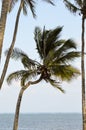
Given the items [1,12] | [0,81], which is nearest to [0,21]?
[1,12]

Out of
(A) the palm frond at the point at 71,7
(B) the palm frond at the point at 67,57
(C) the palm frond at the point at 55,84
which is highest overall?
(A) the palm frond at the point at 71,7

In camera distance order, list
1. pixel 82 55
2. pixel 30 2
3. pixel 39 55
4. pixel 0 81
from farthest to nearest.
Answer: pixel 39 55
pixel 82 55
pixel 30 2
pixel 0 81

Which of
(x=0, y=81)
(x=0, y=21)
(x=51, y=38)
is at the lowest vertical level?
(x=0, y=81)

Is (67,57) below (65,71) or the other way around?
the other way around

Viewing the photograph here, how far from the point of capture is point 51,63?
24.5 meters

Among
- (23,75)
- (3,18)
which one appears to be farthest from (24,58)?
(3,18)

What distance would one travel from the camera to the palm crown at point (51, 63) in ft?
80.3

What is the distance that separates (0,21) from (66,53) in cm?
1118

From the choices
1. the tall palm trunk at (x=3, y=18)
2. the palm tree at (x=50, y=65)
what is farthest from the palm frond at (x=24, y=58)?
the tall palm trunk at (x=3, y=18)

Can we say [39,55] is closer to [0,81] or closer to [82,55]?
[82,55]

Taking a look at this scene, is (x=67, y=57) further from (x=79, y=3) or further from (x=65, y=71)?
(x=79, y=3)

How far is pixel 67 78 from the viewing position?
24.9 metres

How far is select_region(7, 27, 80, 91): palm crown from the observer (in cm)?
2448

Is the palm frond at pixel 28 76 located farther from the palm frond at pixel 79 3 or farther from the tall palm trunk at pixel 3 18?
the tall palm trunk at pixel 3 18
